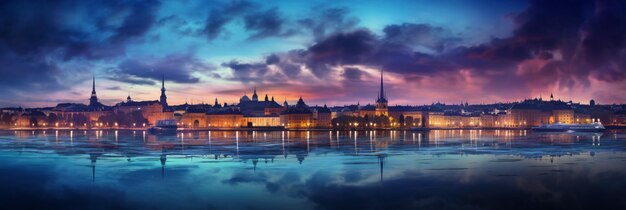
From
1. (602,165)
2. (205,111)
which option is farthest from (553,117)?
(602,165)

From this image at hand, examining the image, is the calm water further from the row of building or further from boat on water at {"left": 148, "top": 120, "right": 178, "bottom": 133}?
the row of building

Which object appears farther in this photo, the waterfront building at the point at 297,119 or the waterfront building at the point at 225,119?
the waterfront building at the point at 225,119

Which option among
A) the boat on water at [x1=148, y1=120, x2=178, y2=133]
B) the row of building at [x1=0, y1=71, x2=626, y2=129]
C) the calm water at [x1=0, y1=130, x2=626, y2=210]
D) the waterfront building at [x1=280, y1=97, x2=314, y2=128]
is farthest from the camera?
the row of building at [x1=0, y1=71, x2=626, y2=129]

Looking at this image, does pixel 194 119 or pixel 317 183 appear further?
pixel 194 119

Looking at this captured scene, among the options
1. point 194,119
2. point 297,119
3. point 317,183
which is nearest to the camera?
point 317,183

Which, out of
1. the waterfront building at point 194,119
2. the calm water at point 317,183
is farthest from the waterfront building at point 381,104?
the calm water at point 317,183

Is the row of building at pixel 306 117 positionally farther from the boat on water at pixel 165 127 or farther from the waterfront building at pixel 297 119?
the boat on water at pixel 165 127

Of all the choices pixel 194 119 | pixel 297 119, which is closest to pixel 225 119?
pixel 194 119

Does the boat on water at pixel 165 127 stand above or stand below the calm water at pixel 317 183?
above

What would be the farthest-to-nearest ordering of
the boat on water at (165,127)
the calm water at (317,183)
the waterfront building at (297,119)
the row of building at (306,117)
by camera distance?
the row of building at (306,117)
the waterfront building at (297,119)
the boat on water at (165,127)
the calm water at (317,183)

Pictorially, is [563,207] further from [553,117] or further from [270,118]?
[553,117]

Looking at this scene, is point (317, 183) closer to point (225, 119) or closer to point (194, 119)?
point (225, 119)

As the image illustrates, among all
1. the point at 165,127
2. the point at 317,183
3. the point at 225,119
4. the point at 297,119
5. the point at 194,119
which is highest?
the point at 194,119

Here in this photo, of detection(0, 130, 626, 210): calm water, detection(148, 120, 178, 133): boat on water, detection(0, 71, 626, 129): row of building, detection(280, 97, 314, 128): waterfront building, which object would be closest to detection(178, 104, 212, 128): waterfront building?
detection(0, 71, 626, 129): row of building
